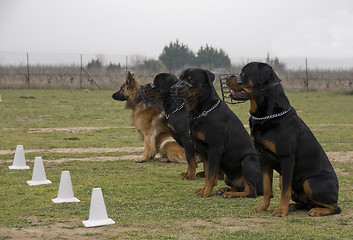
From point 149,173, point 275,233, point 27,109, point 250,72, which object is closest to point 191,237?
point 275,233

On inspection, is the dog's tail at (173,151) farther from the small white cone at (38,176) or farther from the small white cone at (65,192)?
the small white cone at (65,192)

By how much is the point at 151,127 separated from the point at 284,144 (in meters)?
6.06

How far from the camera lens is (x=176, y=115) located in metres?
10.1

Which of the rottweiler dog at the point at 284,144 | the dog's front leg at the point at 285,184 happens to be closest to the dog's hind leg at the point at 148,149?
the rottweiler dog at the point at 284,144

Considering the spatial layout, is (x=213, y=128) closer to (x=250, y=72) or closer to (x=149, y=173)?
(x=250, y=72)

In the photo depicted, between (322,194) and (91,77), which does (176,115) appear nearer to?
(322,194)

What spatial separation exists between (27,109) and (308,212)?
68.8 feet

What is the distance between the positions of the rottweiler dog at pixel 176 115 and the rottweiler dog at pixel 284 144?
9.64 ft

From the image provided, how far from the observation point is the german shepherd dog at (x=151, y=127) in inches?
475

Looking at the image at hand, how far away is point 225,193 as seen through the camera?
26.6 feet

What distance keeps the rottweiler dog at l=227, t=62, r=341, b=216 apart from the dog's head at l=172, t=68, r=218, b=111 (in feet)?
4.20

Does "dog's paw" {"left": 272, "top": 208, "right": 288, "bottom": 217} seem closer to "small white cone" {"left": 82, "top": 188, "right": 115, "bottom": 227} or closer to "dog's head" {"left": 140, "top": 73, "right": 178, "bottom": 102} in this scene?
"small white cone" {"left": 82, "top": 188, "right": 115, "bottom": 227}

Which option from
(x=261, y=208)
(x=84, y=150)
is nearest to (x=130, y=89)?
(x=84, y=150)

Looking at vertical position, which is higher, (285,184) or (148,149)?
(285,184)
